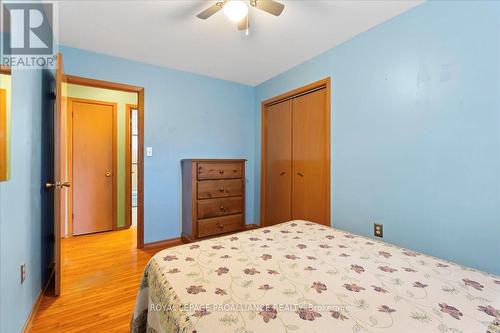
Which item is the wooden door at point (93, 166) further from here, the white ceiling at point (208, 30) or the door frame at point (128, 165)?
the white ceiling at point (208, 30)

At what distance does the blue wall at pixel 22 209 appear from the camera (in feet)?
3.82

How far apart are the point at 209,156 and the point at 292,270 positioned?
8.06ft

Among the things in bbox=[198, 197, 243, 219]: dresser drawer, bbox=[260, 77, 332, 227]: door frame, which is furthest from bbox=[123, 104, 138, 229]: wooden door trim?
bbox=[260, 77, 332, 227]: door frame

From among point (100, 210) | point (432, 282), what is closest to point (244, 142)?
point (100, 210)

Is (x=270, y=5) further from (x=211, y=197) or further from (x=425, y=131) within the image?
(x=211, y=197)

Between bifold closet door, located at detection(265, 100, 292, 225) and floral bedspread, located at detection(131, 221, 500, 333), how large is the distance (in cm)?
181

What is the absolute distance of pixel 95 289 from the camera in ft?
6.34

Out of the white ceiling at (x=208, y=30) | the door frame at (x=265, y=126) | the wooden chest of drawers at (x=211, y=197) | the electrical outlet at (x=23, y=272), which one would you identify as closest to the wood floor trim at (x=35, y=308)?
the electrical outlet at (x=23, y=272)

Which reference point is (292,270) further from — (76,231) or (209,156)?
(76,231)

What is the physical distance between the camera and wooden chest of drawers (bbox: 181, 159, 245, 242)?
2.76 m

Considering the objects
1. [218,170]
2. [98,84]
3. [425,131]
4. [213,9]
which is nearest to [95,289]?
[218,170]

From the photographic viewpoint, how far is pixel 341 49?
7.83 feet

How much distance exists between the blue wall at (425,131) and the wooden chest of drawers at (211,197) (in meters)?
1.22

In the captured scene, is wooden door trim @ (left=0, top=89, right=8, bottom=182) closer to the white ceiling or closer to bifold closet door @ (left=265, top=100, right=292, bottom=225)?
the white ceiling
